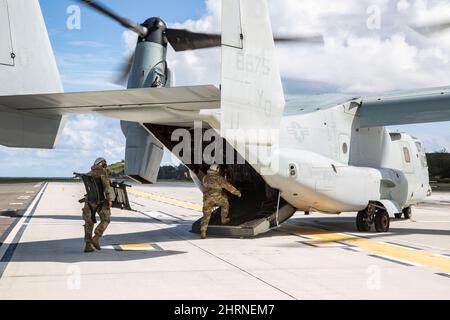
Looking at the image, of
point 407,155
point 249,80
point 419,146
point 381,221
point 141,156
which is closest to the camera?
point 249,80

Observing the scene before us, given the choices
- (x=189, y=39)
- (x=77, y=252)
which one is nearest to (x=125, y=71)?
(x=189, y=39)

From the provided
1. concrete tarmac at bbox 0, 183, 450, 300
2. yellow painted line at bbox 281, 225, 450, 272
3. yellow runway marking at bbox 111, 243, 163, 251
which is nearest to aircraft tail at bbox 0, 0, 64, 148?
concrete tarmac at bbox 0, 183, 450, 300

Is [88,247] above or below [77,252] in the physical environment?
above

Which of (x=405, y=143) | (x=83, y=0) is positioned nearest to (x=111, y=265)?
(x=83, y=0)

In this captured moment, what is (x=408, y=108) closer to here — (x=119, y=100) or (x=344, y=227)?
(x=344, y=227)

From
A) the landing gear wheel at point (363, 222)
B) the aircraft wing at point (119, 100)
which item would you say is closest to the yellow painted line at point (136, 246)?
the aircraft wing at point (119, 100)

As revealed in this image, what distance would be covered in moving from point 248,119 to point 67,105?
375 centimetres

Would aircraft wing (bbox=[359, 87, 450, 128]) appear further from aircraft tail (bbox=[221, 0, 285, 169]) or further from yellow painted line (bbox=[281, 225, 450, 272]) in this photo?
aircraft tail (bbox=[221, 0, 285, 169])

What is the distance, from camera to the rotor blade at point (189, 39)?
1653 cm

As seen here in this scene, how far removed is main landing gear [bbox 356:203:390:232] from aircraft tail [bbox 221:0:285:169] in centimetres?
436

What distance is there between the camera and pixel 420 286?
752 cm

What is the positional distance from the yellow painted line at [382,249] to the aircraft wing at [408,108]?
138 inches

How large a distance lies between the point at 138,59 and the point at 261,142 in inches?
234

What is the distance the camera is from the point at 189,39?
56.2 ft
